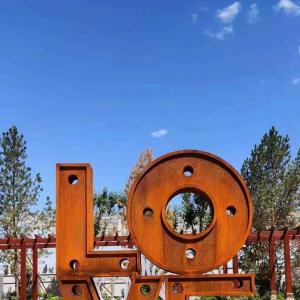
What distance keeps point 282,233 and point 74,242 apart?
944 centimetres

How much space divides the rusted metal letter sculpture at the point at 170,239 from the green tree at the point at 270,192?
1551 cm

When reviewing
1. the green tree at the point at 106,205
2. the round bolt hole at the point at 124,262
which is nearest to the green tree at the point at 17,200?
the green tree at the point at 106,205

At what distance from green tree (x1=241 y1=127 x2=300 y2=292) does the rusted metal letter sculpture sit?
50.9ft

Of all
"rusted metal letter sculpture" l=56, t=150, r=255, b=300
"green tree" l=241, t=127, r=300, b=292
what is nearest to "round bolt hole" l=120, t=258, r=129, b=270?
"rusted metal letter sculpture" l=56, t=150, r=255, b=300

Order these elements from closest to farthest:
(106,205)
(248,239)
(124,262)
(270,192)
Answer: (124,262) → (248,239) → (270,192) → (106,205)

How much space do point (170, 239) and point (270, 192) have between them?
52.1ft

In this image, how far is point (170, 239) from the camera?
15.0 feet

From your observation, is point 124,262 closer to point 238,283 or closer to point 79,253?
point 79,253

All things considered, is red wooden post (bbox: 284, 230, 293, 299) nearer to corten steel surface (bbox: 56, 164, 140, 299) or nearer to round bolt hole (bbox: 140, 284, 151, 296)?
round bolt hole (bbox: 140, 284, 151, 296)

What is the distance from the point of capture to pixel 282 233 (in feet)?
42.8

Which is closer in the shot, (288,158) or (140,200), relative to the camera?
(140,200)

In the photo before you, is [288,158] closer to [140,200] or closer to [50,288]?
[50,288]

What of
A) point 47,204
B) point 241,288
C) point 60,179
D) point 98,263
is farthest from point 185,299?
point 47,204

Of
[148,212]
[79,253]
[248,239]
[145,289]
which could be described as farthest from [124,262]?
[248,239]
